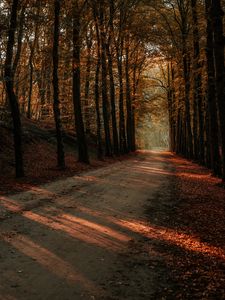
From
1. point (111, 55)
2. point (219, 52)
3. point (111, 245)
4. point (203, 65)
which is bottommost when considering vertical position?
point (111, 245)

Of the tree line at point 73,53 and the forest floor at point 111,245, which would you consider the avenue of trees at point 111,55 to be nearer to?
the tree line at point 73,53

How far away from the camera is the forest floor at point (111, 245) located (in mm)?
5781

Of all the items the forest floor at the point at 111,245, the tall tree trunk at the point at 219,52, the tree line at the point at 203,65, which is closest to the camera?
the forest floor at the point at 111,245

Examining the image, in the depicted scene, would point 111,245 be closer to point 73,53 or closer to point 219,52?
point 219,52

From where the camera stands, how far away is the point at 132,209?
11.6m

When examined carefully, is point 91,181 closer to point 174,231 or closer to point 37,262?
point 174,231

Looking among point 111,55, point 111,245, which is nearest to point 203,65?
point 111,55

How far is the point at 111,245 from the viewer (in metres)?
7.92

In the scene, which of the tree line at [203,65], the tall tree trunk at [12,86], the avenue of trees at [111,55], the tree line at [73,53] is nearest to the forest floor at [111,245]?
the tall tree trunk at [12,86]

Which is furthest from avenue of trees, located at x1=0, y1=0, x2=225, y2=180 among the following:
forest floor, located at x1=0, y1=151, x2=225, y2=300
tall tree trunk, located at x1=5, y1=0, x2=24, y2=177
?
forest floor, located at x1=0, y1=151, x2=225, y2=300

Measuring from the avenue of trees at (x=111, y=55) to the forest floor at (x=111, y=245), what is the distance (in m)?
5.11

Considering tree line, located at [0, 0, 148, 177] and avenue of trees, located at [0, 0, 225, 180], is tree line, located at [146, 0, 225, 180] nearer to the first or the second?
avenue of trees, located at [0, 0, 225, 180]

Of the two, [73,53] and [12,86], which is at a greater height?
[73,53]

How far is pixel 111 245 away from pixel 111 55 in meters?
28.3
